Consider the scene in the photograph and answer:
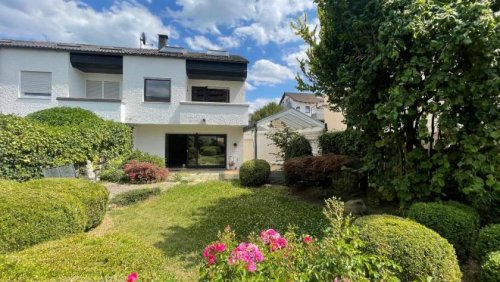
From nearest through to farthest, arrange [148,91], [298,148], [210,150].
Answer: [298,148] < [148,91] < [210,150]

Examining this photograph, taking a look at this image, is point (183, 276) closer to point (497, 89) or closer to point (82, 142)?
point (497, 89)

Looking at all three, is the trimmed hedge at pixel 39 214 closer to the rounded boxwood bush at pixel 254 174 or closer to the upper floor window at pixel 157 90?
the rounded boxwood bush at pixel 254 174

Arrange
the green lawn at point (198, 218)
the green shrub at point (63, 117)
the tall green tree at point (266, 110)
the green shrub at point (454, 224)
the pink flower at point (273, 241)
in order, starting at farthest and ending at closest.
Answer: the tall green tree at point (266, 110), the green shrub at point (63, 117), the green lawn at point (198, 218), the green shrub at point (454, 224), the pink flower at point (273, 241)

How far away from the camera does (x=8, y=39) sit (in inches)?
627

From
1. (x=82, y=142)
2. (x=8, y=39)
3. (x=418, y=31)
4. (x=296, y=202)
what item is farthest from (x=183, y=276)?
(x=8, y=39)

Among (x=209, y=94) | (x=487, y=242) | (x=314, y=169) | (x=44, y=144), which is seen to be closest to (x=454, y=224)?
(x=487, y=242)

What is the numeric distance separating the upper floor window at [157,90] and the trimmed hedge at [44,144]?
11.7ft

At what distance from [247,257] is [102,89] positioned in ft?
57.9

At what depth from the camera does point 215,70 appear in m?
16.1

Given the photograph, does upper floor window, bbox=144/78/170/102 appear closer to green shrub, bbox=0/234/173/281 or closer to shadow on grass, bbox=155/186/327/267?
shadow on grass, bbox=155/186/327/267

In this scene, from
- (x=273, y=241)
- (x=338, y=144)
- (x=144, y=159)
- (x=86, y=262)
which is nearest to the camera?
(x=273, y=241)

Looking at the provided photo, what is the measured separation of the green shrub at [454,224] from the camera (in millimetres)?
3732

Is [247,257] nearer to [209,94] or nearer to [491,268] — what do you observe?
[491,268]

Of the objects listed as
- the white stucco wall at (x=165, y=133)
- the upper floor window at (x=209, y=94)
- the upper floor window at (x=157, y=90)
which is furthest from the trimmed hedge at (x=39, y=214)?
the upper floor window at (x=209, y=94)
